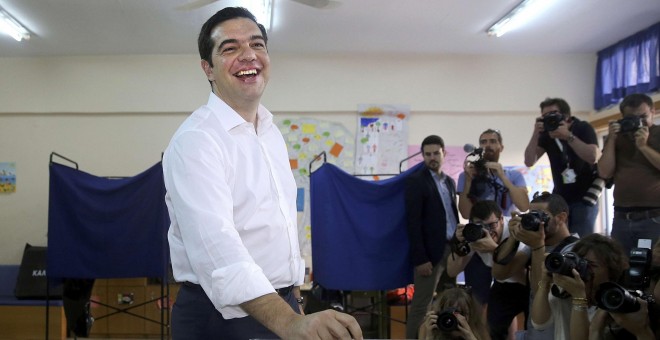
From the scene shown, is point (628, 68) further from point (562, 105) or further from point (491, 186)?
point (491, 186)

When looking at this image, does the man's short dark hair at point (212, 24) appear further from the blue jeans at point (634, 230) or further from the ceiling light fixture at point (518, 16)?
the ceiling light fixture at point (518, 16)

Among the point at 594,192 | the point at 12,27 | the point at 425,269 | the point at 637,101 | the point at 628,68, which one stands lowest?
the point at 425,269

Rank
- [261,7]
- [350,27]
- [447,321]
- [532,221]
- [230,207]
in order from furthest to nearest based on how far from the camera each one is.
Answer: [350,27] → [261,7] → [532,221] → [447,321] → [230,207]

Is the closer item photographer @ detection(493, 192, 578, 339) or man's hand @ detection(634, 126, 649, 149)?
photographer @ detection(493, 192, 578, 339)

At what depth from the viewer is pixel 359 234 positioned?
4020mm

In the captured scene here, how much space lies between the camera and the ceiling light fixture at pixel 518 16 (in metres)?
4.50

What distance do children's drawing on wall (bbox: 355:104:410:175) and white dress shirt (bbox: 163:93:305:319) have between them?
4.42m

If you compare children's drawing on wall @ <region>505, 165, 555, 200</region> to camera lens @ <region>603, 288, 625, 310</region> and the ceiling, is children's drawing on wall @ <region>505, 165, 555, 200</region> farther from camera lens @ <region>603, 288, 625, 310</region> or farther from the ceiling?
camera lens @ <region>603, 288, 625, 310</region>

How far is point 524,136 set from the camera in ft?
19.9

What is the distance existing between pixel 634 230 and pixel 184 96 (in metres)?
4.39

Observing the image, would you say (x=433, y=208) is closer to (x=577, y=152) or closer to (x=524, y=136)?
(x=577, y=152)

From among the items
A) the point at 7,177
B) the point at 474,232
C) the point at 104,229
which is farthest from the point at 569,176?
the point at 7,177

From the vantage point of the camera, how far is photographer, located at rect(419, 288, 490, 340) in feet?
7.32

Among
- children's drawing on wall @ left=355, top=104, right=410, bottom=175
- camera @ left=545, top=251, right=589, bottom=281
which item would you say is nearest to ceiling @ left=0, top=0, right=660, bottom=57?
children's drawing on wall @ left=355, top=104, right=410, bottom=175
